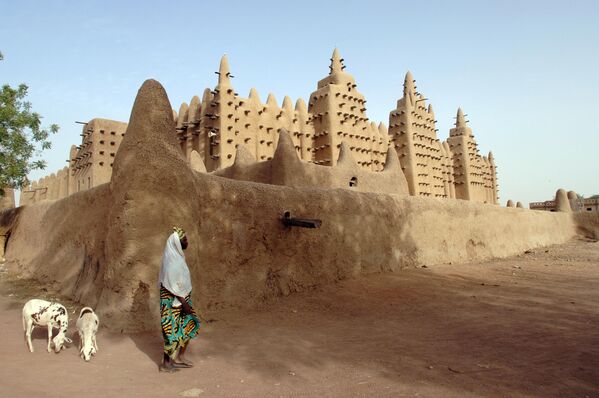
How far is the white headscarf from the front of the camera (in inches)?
165

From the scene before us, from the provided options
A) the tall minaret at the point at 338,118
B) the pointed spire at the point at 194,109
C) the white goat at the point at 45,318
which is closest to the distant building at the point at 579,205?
the tall minaret at the point at 338,118

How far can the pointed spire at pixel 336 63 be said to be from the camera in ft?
80.3

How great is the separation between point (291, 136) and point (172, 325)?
61.4ft

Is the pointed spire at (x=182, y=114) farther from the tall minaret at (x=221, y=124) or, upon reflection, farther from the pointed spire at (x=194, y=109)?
the tall minaret at (x=221, y=124)

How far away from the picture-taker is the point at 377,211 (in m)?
9.33

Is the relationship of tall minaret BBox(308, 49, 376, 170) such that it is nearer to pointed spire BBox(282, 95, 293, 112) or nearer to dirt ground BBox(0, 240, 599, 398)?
pointed spire BBox(282, 95, 293, 112)

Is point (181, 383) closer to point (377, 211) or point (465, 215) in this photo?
point (377, 211)

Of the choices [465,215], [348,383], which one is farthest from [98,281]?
[465,215]

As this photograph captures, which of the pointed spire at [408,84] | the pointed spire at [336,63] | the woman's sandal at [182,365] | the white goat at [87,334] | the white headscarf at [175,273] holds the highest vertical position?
the pointed spire at [408,84]

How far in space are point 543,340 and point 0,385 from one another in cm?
557

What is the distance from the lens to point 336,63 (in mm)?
24516

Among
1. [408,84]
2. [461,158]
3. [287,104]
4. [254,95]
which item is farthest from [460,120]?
[254,95]

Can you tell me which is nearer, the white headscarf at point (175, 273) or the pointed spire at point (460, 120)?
the white headscarf at point (175, 273)

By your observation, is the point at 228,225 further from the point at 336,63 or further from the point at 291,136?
the point at 336,63
